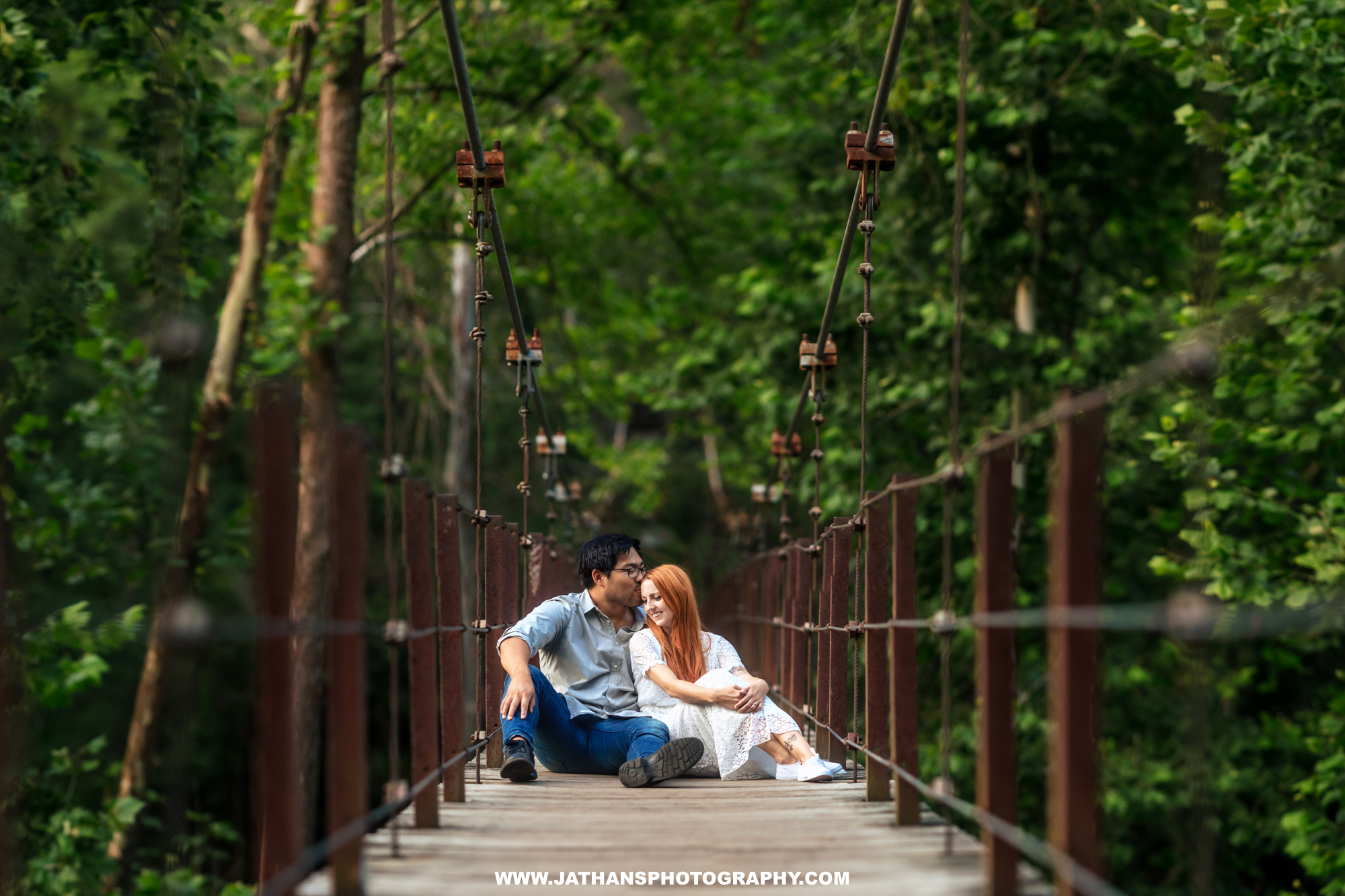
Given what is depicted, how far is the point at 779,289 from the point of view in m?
8.76

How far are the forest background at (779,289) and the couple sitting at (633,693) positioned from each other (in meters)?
0.85

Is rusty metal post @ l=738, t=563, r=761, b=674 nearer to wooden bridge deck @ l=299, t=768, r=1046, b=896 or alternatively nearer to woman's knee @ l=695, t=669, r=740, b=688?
woman's knee @ l=695, t=669, r=740, b=688

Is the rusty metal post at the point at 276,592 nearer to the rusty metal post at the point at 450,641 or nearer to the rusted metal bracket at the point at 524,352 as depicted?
the rusty metal post at the point at 450,641

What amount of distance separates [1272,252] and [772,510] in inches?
321

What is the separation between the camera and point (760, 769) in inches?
139

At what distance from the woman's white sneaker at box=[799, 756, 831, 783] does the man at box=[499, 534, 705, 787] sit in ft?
0.90

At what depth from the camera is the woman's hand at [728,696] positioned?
3465mm

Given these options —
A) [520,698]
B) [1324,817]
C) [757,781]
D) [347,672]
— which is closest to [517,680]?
[520,698]

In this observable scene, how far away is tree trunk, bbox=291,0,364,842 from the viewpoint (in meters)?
7.70

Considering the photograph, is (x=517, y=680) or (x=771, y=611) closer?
(x=517, y=680)

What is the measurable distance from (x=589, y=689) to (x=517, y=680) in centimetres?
48

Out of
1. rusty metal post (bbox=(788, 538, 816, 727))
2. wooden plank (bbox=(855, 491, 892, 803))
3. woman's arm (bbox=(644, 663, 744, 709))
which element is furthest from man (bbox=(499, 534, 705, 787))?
rusty metal post (bbox=(788, 538, 816, 727))

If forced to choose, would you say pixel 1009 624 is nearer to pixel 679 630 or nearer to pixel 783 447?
pixel 679 630

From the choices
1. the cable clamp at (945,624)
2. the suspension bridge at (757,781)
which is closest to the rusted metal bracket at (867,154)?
the suspension bridge at (757,781)
